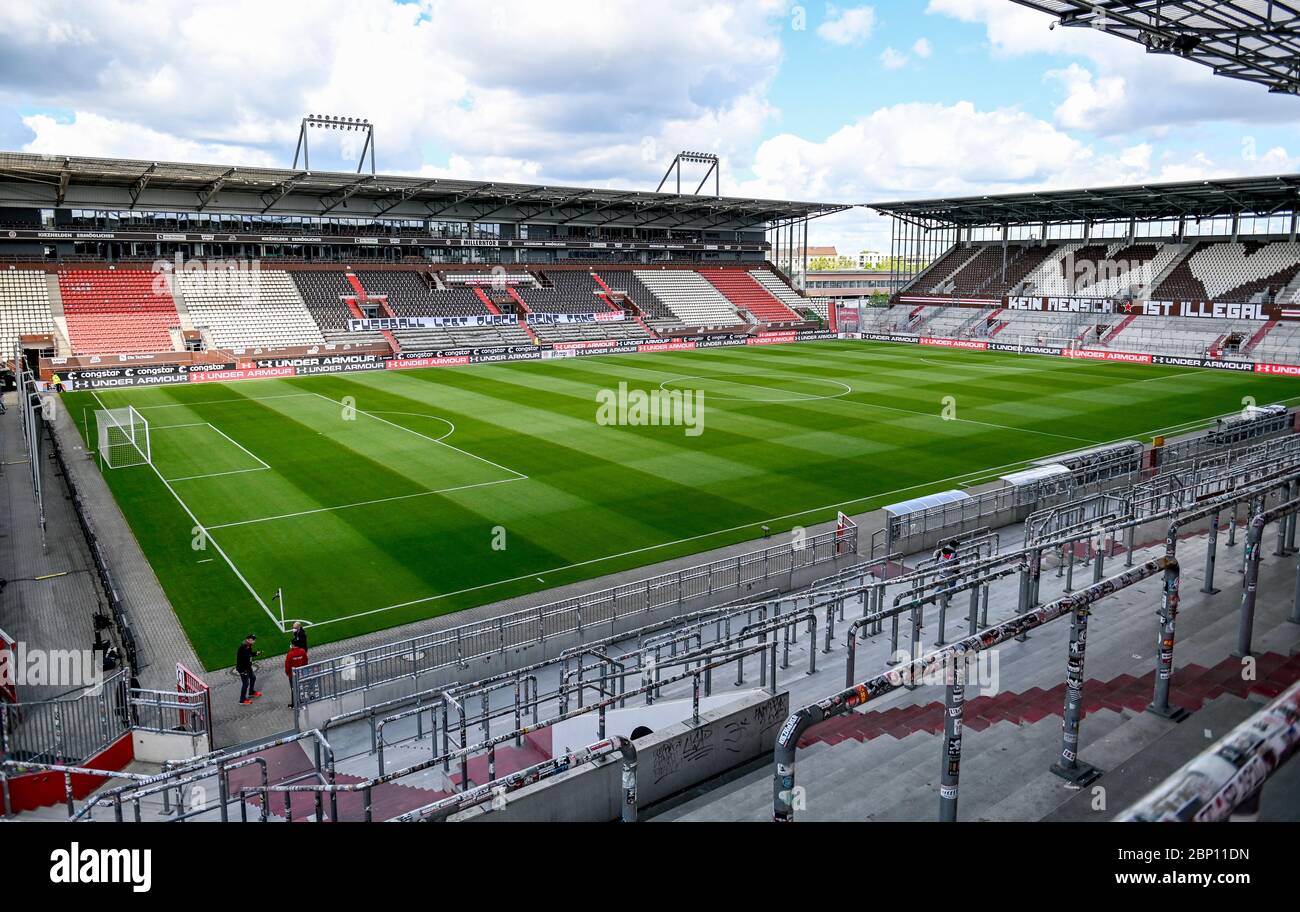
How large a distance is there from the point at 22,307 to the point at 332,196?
2255cm

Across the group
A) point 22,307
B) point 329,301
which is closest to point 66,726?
point 22,307

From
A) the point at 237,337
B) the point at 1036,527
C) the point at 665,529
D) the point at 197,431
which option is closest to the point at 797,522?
the point at 665,529

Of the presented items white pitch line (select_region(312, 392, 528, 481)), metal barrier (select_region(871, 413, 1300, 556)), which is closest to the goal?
Answer: white pitch line (select_region(312, 392, 528, 481))

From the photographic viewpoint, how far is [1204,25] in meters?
19.5

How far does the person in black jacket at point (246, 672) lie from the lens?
14.7 metres

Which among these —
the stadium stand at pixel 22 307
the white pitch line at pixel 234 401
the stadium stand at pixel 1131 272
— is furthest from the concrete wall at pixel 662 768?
the stadium stand at pixel 1131 272

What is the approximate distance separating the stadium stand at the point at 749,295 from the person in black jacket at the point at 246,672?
70604 millimetres

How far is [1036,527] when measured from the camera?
20031 millimetres

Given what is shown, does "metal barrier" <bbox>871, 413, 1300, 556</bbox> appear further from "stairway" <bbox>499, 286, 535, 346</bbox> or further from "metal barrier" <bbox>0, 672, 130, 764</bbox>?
"stairway" <bbox>499, 286, 535, 346</bbox>

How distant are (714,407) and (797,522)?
18.0 m

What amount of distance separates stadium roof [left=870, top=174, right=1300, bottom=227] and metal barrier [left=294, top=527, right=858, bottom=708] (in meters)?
57.0

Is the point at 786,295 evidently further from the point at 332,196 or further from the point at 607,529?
the point at 607,529

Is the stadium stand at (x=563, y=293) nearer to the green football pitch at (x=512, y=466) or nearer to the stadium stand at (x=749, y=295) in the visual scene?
the stadium stand at (x=749, y=295)

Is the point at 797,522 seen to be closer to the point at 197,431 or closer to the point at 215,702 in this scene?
the point at 215,702
